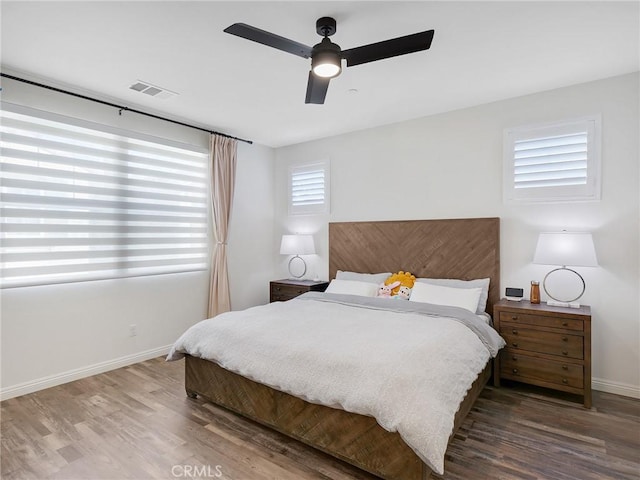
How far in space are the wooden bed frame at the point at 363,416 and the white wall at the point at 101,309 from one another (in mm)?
1212

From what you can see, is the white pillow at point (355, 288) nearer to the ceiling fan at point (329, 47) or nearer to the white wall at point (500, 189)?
the white wall at point (500, 189)

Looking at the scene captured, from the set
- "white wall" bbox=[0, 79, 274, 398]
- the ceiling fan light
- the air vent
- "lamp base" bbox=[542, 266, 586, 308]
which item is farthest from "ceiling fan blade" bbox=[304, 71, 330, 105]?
"lamp base" bbox=[542, 266, 586, 308]

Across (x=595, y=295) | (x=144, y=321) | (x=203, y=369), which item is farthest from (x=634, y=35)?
(x=144, y=321)

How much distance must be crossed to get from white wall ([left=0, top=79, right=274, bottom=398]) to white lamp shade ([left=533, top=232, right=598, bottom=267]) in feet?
11.8

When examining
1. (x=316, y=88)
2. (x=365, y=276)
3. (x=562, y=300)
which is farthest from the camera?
(x=365, y=276)

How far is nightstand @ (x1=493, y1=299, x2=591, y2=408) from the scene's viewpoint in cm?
287

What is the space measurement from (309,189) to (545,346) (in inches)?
133

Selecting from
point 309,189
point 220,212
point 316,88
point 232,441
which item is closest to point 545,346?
point 232,441

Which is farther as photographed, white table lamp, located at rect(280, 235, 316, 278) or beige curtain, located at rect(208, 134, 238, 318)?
white table lamp, located at rect(280, 235, 316, 278)

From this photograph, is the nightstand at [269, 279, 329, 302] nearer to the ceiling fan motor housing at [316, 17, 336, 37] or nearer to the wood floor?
the wood floor

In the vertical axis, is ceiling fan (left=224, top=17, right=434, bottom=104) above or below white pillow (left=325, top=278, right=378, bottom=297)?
above

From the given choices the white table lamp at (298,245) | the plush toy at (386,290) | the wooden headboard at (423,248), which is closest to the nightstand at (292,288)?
the wooden headboard at (423,248)

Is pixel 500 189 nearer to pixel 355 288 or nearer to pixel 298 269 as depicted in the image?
pixel 355 288

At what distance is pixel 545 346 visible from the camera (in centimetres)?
302
